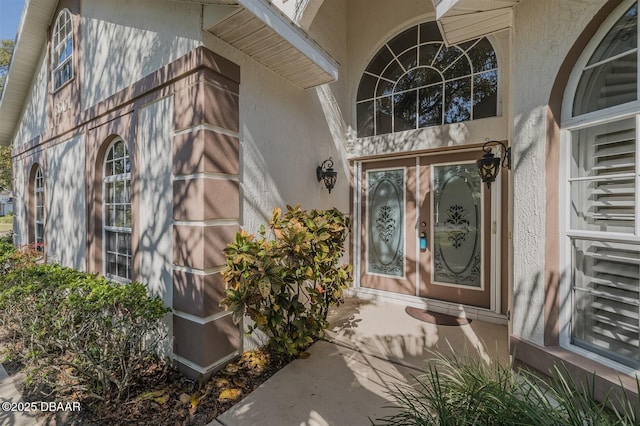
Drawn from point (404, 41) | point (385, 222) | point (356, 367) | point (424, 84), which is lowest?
point (356, 367)

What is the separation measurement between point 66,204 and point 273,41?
5230 millimetres

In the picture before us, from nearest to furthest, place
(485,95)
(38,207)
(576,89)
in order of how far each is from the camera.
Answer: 1. (576,89)
2. (485,95)
3. (38,207)

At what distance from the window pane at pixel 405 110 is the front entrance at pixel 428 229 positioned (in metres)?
0.64

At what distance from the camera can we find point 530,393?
1925 millimetres

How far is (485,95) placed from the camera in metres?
4.60

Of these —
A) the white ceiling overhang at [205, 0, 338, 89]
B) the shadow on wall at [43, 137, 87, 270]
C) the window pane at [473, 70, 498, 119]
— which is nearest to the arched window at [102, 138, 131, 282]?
the shadow on wall at [43, 137, 87, 270]

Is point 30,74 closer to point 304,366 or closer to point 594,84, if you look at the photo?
point 304,366

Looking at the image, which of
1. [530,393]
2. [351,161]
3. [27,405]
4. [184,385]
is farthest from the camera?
[351,161]

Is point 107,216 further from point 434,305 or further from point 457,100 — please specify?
point 457,100

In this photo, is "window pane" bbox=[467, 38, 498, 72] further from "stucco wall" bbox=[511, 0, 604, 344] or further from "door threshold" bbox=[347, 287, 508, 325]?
"door threshold" bbox=[347, 287, 508, 325]

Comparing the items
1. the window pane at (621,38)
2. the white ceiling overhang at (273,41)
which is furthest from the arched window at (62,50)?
the window pane at (621,38)

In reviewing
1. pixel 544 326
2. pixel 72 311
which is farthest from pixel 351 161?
pixel 72 311

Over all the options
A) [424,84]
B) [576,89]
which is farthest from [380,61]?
[576,89]

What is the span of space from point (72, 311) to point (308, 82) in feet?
13.5
